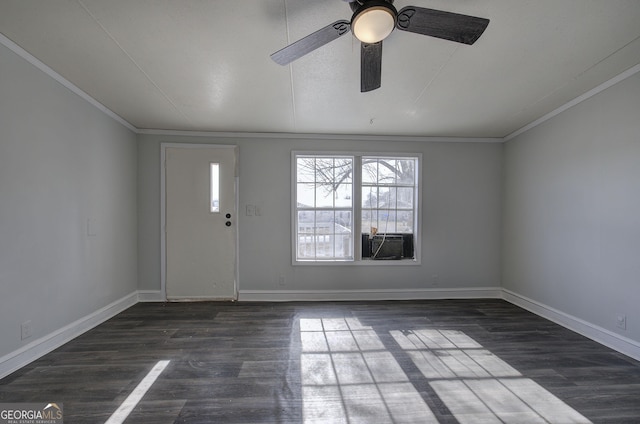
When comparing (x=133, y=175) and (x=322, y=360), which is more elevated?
(x=133, y=175)

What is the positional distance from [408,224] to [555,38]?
8.09ft

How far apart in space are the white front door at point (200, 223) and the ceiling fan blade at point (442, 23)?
2775mm

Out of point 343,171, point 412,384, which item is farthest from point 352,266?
point 412,384

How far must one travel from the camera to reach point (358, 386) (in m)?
1.81

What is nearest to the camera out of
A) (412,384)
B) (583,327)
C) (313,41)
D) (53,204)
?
(313,41)

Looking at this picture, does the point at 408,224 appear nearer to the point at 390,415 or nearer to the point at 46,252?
the point at 390,415

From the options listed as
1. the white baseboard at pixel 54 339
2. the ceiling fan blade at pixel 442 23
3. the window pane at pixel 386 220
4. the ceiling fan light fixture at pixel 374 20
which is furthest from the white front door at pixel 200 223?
the ceiling fan blade at pixel 442 23

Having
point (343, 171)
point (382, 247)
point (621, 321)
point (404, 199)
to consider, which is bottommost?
point (621, 321)

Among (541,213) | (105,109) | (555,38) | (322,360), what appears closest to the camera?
(555,38)

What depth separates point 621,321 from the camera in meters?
2.29

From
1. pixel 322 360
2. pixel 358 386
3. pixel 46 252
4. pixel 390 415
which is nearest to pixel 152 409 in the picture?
pixel 322 360

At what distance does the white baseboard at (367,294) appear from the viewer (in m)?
3.62

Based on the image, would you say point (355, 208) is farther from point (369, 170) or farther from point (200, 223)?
point (200, 223)

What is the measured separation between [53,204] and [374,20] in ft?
9.43
